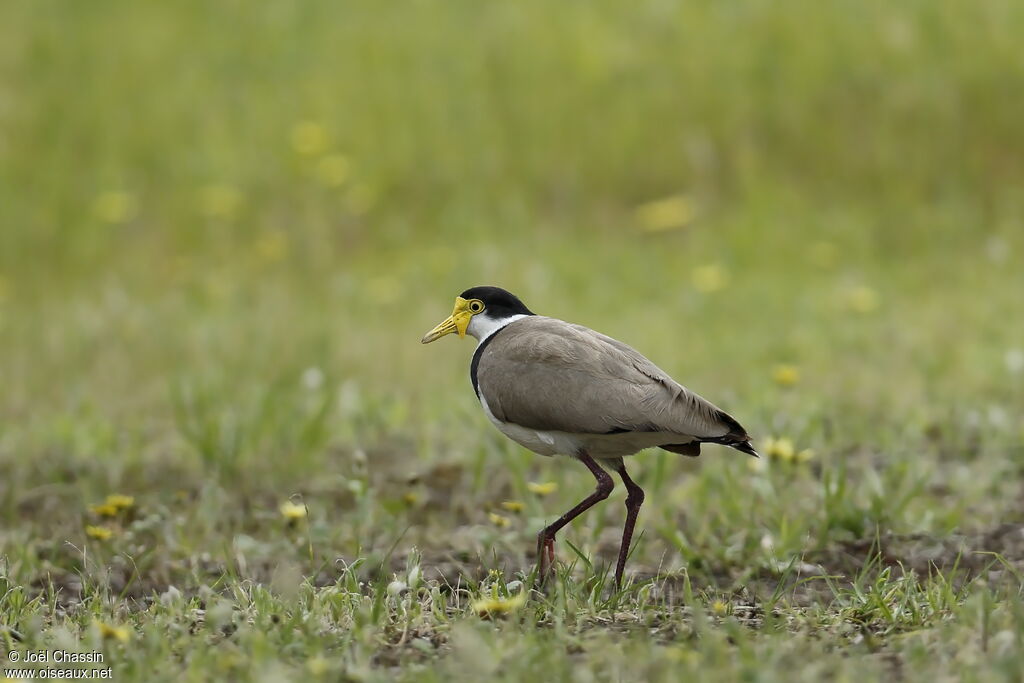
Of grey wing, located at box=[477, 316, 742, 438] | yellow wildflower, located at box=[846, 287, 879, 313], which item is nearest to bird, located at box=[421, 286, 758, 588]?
grey wing, located at box=[477, 316, 742, 438]

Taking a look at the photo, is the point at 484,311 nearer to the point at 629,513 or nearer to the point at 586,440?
the point at 586,440

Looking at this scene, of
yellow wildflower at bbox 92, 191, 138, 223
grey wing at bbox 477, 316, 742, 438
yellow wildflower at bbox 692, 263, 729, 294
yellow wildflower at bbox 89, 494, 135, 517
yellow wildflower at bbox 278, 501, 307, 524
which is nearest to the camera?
grey wing at bbox 477, 316, 742, 438

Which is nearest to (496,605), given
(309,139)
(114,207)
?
(114,207)

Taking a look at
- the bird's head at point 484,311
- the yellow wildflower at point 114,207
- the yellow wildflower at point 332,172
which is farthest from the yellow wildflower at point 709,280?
the bird's head at point 484,311

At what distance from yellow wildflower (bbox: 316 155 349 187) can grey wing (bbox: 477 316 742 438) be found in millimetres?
6227

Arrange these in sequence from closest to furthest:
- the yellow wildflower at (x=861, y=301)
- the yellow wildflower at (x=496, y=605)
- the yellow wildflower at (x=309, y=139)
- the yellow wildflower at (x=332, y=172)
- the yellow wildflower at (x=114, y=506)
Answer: the yellow wildflower at (x=496, y=605), the yellow wildflower at (x=114, y=506), the yellow wildflower at (x=861, y=301), the yellow wildflower at (x=332, y=172), the yellow wildflower at (x=309, y=139)

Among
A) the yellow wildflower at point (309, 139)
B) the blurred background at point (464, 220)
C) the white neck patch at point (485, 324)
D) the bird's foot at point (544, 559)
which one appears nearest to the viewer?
the bird's foot at point (544, 559)

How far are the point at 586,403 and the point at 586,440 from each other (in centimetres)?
14

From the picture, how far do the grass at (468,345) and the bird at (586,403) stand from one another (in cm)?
38

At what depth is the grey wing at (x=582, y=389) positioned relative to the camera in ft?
11.8

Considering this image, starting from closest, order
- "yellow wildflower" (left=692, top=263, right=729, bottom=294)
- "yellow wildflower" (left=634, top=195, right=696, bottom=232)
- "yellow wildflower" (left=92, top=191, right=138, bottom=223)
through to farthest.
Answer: "yellow wildflower" (left=692, top=263, right=729, bottom=294), "yellow wildflower" (left=634, top=195, right=696, bottom=232), "yellow wildflower" (left=92, top=191, right=138, bottom=223)

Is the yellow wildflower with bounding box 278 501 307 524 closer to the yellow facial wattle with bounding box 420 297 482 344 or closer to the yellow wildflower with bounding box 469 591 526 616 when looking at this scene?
the yellow facial wattle with bounding box 420 297 482 344

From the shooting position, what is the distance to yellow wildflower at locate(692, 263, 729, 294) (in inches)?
333

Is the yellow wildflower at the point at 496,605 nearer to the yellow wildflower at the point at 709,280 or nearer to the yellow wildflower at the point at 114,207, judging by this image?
the yellow wildflower at the point at 709,280
